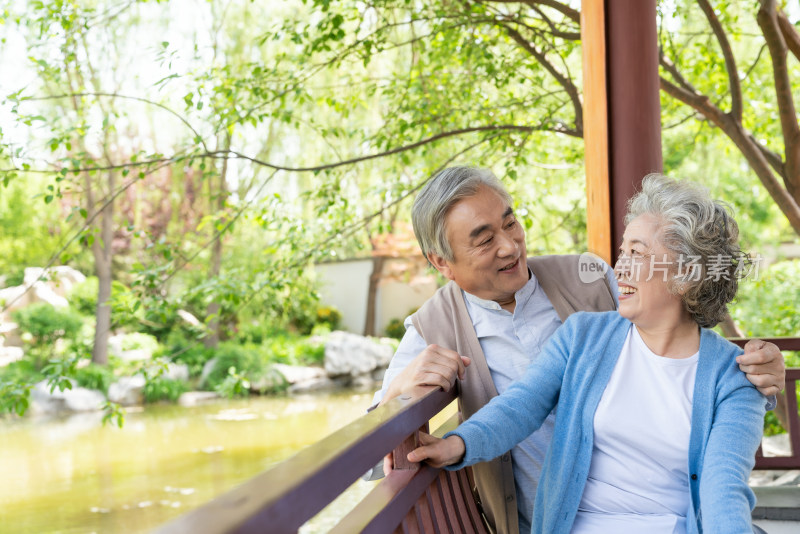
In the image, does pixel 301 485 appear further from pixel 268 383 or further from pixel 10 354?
pixel 10 354

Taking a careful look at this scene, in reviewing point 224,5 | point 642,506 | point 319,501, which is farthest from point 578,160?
point 224,5

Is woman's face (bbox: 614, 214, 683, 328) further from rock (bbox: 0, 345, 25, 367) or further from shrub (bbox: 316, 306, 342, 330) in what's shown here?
shrub (bbox: 316, 306, 342, 330)

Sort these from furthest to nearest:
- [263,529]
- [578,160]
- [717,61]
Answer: [578,160], [717,61], [263,529]

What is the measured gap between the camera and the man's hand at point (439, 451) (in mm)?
1232

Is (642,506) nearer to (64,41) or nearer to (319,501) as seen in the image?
(319,501)

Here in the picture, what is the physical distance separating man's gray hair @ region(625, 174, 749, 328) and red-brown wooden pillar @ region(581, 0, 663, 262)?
0.85 m

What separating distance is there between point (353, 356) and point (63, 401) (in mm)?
4263

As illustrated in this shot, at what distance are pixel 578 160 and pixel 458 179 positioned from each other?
3.93 meters

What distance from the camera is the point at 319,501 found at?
74cm

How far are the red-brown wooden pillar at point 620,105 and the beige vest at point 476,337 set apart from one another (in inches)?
18.1

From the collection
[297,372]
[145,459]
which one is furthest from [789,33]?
[297,372]

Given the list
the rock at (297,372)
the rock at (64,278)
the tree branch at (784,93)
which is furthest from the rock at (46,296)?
the tree branch at (784,93)

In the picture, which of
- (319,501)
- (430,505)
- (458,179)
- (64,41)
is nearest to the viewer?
(319,501)

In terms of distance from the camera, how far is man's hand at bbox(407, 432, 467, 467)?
1.23 m
